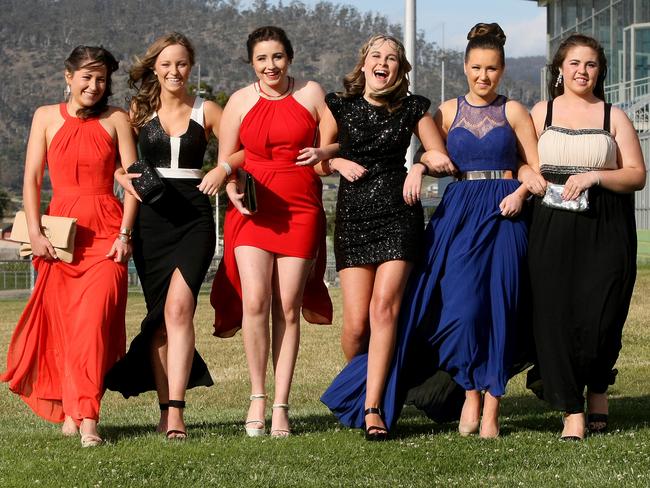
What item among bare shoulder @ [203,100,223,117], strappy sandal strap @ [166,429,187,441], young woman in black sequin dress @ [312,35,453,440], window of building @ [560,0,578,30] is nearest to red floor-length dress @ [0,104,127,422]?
strappy sandal strap @ [166,429,187,441]

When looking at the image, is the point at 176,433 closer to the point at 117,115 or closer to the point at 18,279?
the point at 117,115

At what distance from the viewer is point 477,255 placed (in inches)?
285

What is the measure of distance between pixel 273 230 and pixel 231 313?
71 cm

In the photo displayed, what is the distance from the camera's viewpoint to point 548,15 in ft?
171

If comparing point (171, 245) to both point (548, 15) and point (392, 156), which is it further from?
point (548, 15)

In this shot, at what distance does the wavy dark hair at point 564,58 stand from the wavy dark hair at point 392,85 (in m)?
0.87

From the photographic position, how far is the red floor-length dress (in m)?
7.34

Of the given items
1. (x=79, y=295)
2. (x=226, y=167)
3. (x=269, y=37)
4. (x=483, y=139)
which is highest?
(x=269, y=37)

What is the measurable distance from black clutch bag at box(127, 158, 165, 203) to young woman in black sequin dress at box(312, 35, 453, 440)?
0.94 m

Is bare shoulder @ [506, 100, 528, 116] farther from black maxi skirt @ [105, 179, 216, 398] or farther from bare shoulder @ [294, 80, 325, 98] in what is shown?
black maxi skirt @ [105, 179, 216, 398]

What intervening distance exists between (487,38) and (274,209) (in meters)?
1.55

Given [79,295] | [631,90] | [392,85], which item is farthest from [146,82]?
[631,90]

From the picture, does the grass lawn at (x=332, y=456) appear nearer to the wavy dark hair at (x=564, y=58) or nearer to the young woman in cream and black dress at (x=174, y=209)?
the young woman in cream and black dress at (x=174, y=209)

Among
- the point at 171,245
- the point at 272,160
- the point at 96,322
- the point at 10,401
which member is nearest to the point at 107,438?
the point at 96,322
